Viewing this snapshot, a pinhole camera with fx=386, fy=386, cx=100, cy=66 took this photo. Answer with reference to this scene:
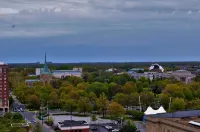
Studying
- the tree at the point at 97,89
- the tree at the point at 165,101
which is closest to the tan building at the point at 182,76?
the tree at the point at 97,89

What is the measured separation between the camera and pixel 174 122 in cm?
3494

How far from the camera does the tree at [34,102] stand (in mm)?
95062

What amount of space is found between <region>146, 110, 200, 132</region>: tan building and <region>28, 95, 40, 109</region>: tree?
5997 cm

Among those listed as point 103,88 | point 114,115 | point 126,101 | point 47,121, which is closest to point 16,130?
point 47,121

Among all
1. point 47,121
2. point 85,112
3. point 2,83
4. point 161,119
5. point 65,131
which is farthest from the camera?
point 2,83

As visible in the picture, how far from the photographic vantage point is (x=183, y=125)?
3362 cm

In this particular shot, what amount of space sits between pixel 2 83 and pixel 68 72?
319 feet

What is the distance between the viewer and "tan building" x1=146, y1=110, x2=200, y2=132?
33.2 m

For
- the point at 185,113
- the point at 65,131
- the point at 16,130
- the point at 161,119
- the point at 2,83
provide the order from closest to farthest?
1. the point at 161,119
2. the point at 185,113
3. the point at 16,130
4. the point at 65,131
5. the point at 2,83

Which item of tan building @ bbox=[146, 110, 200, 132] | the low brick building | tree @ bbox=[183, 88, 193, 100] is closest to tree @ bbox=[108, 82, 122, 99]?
tree @ bbox=[183, 88, 193, 100]

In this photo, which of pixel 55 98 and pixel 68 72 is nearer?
pixel 55 98

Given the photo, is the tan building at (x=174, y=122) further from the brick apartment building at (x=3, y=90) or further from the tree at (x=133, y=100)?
the brick apartment building at (x=3, y=90)

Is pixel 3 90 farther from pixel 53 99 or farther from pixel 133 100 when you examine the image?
pixel 133 100

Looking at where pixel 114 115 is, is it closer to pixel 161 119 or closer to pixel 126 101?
pixel 126 101
